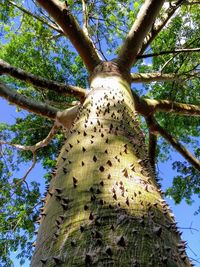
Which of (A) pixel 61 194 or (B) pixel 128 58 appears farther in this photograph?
(B) pixel 128 58

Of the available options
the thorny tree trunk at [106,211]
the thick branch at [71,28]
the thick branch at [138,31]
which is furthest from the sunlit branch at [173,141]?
the thorny tree trunk at [106,211]

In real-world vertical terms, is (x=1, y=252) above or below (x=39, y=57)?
below

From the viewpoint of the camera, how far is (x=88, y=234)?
1699 millimetres

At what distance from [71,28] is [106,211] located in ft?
12.9

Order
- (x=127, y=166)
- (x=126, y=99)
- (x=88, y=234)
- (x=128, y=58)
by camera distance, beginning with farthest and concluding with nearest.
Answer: (x=128, y=58) → (x=126, y=99) → (x=127, y=166) → (x=88, y=234)

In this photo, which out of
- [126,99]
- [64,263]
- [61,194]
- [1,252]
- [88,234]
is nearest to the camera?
[64,263]

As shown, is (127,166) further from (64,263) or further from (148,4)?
(148,4)

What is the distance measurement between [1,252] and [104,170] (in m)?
7.25

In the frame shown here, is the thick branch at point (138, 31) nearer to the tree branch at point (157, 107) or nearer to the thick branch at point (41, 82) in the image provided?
the tree branch at point (157, 107)

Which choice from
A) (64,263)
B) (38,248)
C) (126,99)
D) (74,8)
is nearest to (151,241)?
(64,263)

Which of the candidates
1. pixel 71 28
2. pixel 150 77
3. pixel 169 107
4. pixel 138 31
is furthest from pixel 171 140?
pixel 71 28

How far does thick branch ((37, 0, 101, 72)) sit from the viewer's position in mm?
5207

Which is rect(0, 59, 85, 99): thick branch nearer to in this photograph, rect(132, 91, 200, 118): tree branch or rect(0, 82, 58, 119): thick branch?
rect(0, 82, 58, 119): thick branch

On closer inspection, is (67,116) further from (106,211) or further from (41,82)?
(106,211)
